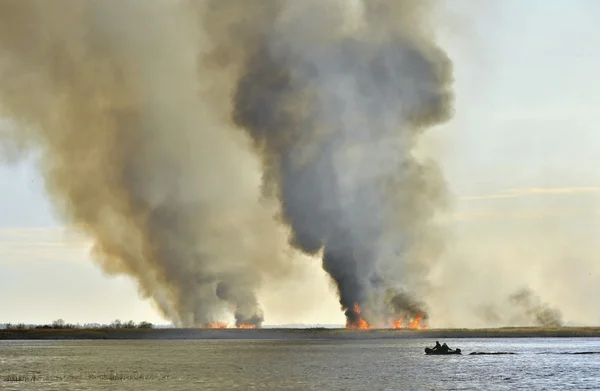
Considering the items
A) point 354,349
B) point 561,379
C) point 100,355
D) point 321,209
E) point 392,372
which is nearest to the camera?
point 561,379

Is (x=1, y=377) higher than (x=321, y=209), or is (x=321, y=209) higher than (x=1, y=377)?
(x=321, y=209)

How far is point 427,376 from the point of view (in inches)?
4432

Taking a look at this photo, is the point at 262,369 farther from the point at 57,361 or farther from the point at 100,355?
the point at 100,355

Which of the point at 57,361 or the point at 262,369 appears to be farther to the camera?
the point at 57,361

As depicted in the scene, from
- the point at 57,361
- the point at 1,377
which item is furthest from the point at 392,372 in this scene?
the point at 57,361

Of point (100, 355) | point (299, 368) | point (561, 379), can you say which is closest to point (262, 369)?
point (299, 368)

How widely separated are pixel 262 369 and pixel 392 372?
1753 centimetres

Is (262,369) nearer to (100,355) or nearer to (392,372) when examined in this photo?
(392,372)

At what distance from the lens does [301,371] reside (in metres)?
121

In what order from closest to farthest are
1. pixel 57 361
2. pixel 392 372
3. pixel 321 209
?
pixel 392 372 → pixel 57 361 → pixel 321 209

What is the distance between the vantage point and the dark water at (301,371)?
330ft

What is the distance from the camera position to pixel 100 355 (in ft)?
545

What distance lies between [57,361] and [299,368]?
141 feet

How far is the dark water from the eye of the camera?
3957 inches
